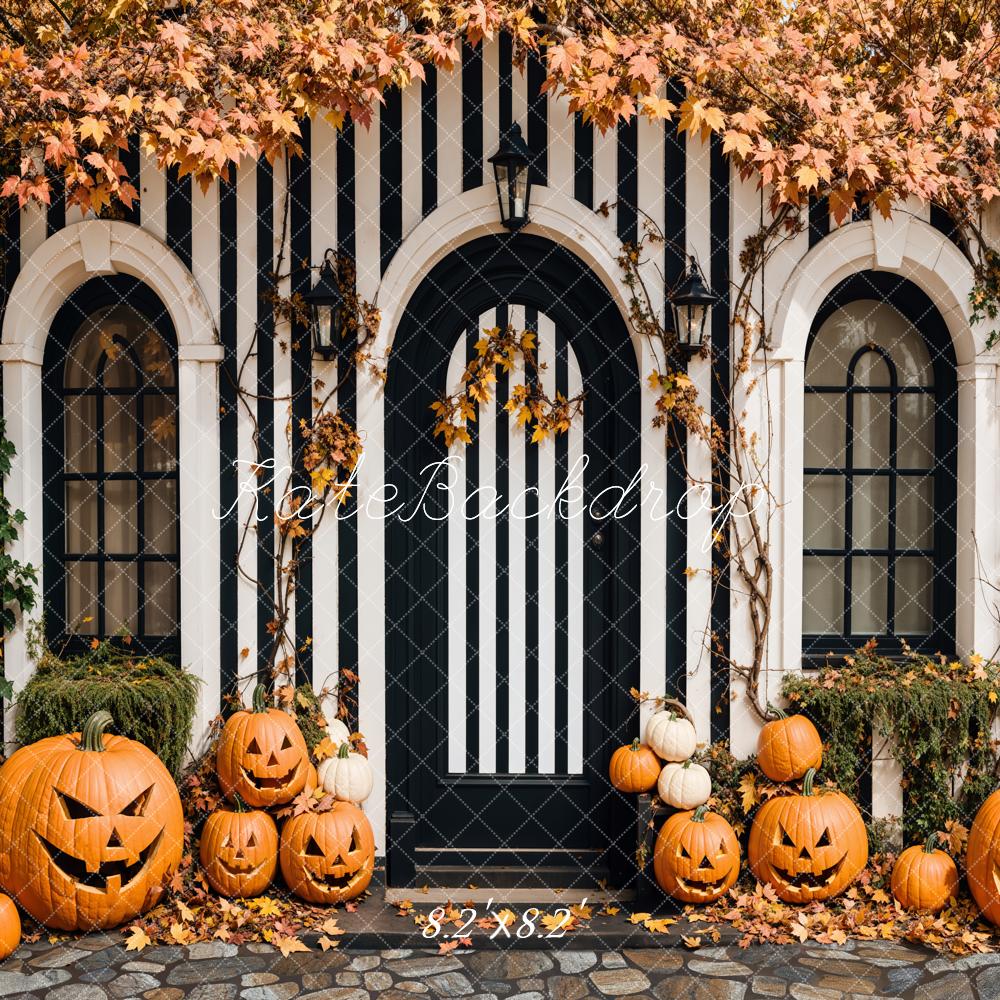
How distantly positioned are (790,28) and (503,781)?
13.0 ft

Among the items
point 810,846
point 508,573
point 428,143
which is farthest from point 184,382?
point 810,846

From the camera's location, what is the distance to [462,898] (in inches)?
178

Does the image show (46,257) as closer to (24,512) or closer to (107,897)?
(24,512)

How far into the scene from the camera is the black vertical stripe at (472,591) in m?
4.74

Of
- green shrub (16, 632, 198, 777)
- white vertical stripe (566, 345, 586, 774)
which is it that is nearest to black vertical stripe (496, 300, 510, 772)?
white vertical stripe (566, 345, 586, 774)

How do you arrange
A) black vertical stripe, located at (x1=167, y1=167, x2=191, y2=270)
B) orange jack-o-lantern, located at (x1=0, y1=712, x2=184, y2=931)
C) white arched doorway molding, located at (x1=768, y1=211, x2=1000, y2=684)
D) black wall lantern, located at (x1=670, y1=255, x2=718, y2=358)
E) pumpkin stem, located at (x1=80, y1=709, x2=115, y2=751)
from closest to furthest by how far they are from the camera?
orange jack-o-lantern, located at (x1=0, y1=712, x2=184, y2=931)
pumpkin stem, located at (x1=80, y1=709, x2=115, y2=751)
black wall lantern, located at (x1=670, y1=255, x2=718, y2=358)
white arched doorway molding, located at (x1=768, y1=211, x2=1000, y2=684)
black vertical stripe, located at (x1=167, y1=167, x2=191, y2=270)

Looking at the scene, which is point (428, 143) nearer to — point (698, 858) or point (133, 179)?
point (133, 179)

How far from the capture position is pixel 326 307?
14.7 feet

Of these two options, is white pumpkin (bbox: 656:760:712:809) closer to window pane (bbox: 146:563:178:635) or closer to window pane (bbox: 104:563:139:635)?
window pane (bbox: 146:563:178:635)

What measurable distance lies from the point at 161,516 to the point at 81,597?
1.95 ft

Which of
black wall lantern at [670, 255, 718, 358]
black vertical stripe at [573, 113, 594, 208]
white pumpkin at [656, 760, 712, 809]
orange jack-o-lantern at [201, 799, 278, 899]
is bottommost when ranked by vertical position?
orange jack-o-lantern at [201, 799, 278, 899]

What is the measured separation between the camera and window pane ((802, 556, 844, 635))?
4805 millimetres

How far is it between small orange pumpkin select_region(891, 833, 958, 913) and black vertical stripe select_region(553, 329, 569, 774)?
1.57 meters

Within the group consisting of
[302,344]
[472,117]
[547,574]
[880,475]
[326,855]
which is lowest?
[326,855]
